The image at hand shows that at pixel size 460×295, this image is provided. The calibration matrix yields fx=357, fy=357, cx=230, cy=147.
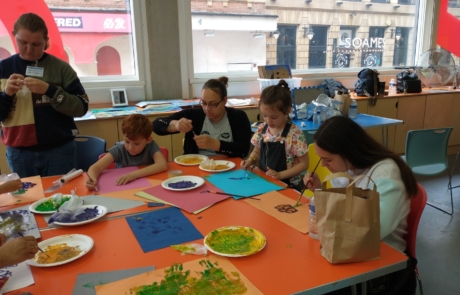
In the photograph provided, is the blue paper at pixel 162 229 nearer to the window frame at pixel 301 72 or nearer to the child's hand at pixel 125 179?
the child's hand at pixel 125 179

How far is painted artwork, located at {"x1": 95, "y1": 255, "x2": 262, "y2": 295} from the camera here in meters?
0.96

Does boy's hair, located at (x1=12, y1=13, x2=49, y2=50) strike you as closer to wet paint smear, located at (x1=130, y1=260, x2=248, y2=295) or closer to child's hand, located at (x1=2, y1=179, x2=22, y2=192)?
child's hand, located at (x1=2, y1=179, x2=22, y2=192)

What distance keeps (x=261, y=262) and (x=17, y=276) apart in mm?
719

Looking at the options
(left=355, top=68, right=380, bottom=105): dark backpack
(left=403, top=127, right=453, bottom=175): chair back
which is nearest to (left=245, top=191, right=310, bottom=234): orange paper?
(left=403, top=127, right=453, bottom=175): chair back

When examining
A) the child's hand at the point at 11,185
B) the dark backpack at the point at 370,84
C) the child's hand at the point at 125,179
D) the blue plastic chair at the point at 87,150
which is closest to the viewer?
the child's hand at the point at 11,185

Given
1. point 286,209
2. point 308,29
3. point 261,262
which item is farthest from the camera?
point 308,29

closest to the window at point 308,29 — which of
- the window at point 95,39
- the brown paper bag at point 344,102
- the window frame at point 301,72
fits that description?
the window frame at point 301,72

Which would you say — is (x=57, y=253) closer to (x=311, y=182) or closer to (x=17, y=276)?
(x=17, y=276)

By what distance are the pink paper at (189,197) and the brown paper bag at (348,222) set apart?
1.97ft

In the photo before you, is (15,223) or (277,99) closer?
(15,223)

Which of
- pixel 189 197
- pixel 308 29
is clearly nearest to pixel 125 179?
pixel 189 197

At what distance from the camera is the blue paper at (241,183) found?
1663 millimetres

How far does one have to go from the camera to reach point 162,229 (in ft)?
4.34

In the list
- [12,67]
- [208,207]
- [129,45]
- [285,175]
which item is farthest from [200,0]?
[208,207]
